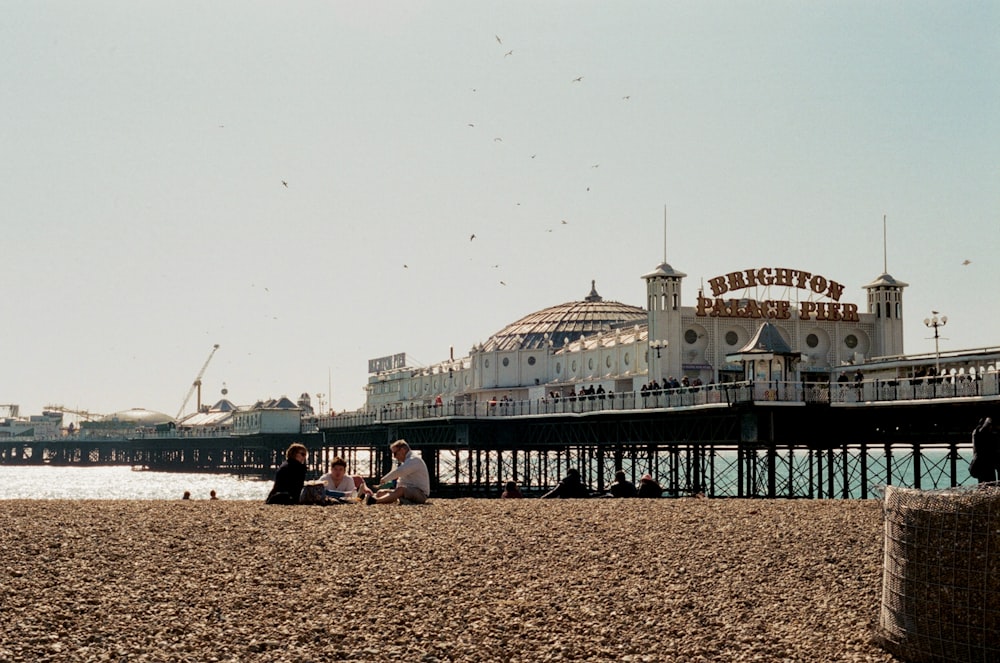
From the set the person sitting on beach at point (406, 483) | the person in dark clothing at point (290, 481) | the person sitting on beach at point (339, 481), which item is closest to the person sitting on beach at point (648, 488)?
the person sitting on beach at point (406, 483)

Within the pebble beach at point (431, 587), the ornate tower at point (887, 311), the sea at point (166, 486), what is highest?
the ornate tower at point (887, 311)

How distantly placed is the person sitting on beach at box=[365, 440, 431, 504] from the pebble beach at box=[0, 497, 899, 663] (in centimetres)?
210

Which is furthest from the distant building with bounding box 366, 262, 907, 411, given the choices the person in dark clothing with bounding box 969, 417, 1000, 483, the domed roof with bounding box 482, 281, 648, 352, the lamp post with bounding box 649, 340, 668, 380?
the person in dark clothing with bounding box 969, 417, 1000, 483

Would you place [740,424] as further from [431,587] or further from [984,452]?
[431,587]

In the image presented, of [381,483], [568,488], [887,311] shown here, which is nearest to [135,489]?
[887,311]

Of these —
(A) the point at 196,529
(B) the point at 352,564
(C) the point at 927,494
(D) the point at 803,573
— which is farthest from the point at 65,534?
(C) the point at 927,494

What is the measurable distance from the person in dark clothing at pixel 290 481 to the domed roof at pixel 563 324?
8827 cm

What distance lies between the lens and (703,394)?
48.6 m

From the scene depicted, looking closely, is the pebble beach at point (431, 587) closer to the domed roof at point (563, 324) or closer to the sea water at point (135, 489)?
the sea water at point (135, 489)

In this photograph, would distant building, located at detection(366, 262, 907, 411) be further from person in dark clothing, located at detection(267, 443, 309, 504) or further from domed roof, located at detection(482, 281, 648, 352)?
person in dark clothing, located at detection(267, 443, 309, 504)

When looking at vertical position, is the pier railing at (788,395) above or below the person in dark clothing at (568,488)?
above

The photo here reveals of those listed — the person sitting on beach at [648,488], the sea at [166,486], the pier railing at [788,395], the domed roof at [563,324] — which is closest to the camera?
the person sitting on beach at [648,488]

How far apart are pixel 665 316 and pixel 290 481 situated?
164 feet

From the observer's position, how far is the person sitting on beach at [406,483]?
69.1ft
